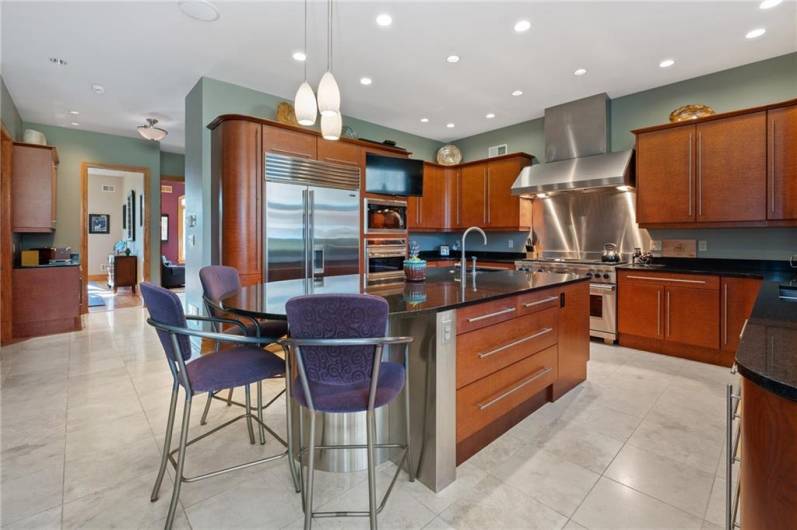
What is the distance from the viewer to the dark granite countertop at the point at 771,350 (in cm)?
76

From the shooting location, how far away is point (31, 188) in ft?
15.3

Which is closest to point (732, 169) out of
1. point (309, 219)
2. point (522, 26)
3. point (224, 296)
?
point (522, 26)

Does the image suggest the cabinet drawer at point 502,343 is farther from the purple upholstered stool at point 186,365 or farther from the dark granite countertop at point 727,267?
the dark granite countertop at point 727,267

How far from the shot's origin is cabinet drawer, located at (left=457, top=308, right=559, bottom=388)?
6.08 ft

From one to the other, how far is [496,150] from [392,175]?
6.52 feet

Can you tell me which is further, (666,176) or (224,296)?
(666,176)

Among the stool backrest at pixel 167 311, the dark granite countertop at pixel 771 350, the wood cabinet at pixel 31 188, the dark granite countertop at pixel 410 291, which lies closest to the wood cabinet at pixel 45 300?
the wood cabinet at pixel 31 188

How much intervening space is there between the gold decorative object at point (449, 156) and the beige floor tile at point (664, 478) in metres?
5.10

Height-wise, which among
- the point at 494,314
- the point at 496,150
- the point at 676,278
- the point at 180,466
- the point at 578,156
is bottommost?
the point at 180,466

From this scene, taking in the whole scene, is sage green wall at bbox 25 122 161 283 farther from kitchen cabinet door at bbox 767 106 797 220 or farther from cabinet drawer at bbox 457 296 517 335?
kitchen cabinet door at bbox 767 106 797 220

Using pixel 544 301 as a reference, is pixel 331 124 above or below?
above

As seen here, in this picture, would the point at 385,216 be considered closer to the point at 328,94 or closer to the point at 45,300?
the point at 328,94

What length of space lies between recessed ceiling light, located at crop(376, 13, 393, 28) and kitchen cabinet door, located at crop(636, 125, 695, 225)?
299cm

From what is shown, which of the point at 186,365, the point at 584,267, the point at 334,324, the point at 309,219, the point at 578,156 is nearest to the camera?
the point at 334,324
